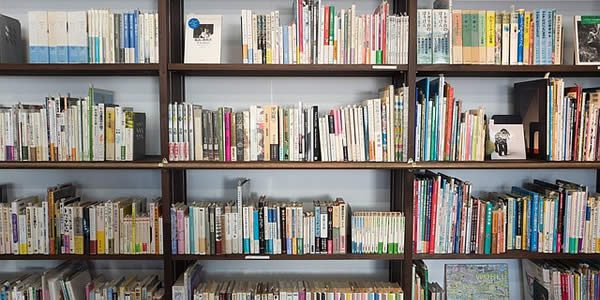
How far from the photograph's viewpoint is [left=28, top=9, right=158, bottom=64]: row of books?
1.83 meters

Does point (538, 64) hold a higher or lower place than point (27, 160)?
higher

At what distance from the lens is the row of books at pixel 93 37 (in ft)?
5.99

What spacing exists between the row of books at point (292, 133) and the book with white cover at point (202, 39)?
8.6 inches

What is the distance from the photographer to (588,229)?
6.20 ft

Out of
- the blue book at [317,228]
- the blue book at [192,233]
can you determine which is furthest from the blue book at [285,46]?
the blue book at [192,233]

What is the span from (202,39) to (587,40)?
1729 millimetres

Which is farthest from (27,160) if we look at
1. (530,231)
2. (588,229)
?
(588,229)

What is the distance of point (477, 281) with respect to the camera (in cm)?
219

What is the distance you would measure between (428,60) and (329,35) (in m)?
0.45

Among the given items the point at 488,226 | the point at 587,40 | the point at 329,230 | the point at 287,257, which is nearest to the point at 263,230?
the point at 287,257

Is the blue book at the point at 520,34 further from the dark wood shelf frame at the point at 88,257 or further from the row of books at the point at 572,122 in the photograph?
the dark wood shelf frame at the point at 88,257

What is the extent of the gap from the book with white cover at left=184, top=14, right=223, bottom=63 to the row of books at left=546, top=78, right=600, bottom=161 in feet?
4.85

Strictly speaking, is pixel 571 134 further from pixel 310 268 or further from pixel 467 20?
pixel 310 268

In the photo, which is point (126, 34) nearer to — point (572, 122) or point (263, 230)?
point (263, 230)
